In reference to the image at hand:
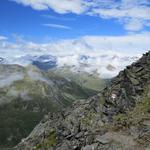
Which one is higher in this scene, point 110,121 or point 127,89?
point 127,89

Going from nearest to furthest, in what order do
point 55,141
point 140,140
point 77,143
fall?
1. point 140,140
2. point 77,143
3. point 55,141

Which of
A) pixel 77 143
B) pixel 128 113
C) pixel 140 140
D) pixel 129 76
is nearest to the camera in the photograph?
pixel 140 140

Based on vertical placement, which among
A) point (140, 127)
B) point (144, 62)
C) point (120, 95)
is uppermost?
point (144, 62)

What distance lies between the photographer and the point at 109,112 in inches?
3691

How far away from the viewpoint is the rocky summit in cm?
7762

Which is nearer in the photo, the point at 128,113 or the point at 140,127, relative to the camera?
the point at 140,127

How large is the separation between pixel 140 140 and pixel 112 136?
21.2 ft

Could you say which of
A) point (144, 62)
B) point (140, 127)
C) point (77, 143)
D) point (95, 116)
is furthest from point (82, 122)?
point (144, 62)

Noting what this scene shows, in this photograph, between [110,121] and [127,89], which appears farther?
[127,89]

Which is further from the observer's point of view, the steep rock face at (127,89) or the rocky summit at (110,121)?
the steep rock face at (127,89)

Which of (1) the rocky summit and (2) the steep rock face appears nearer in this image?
(1) the rocky summit

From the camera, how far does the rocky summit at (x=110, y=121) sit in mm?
77625

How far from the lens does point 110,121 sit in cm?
8919

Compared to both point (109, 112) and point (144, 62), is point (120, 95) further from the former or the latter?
point (144, 62)
